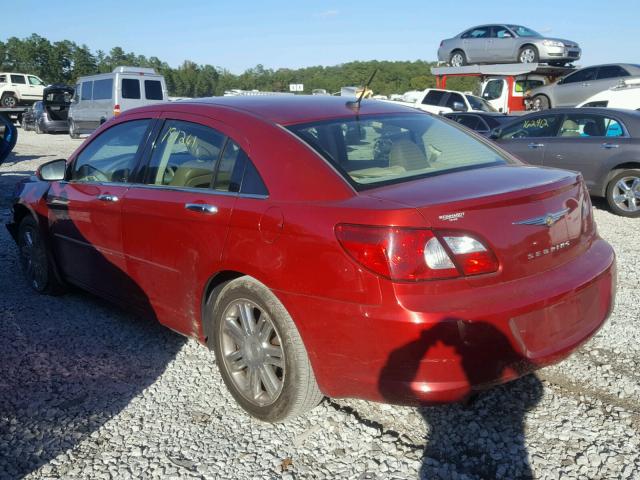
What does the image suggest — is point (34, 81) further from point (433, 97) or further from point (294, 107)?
point (294, 107)

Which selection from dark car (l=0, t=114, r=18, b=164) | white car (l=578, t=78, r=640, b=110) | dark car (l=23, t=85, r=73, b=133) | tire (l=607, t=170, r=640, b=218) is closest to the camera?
dark car (l=0, t=114, r=18, b=164)

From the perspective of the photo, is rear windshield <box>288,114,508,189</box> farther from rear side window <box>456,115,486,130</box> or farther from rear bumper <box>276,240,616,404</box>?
rear side window <box>456,115,486,130</box>

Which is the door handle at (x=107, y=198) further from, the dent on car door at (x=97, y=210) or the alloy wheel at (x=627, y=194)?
the alloy wheel at (x=627, y=194)

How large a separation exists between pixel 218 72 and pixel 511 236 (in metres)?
71.2

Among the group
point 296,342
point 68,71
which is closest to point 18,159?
point 296,342

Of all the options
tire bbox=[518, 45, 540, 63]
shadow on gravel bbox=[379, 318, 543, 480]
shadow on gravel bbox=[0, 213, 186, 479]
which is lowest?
shadow on gravel bbox=[0, 213, 186, 479]

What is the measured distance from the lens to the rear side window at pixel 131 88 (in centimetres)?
1934

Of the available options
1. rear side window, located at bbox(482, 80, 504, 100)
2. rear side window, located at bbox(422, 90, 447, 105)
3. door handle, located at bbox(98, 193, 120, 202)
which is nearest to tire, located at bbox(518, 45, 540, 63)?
rear side window, located at bbox(482, 80, 504, 100)

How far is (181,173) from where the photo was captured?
3.55 metres

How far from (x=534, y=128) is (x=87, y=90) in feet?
52.5

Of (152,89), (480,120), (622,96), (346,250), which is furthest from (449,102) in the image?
(346,250)

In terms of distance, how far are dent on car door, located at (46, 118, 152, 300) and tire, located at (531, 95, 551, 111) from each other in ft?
51.1

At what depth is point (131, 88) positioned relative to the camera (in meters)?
19.4

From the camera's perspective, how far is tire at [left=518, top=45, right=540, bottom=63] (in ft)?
61.6
